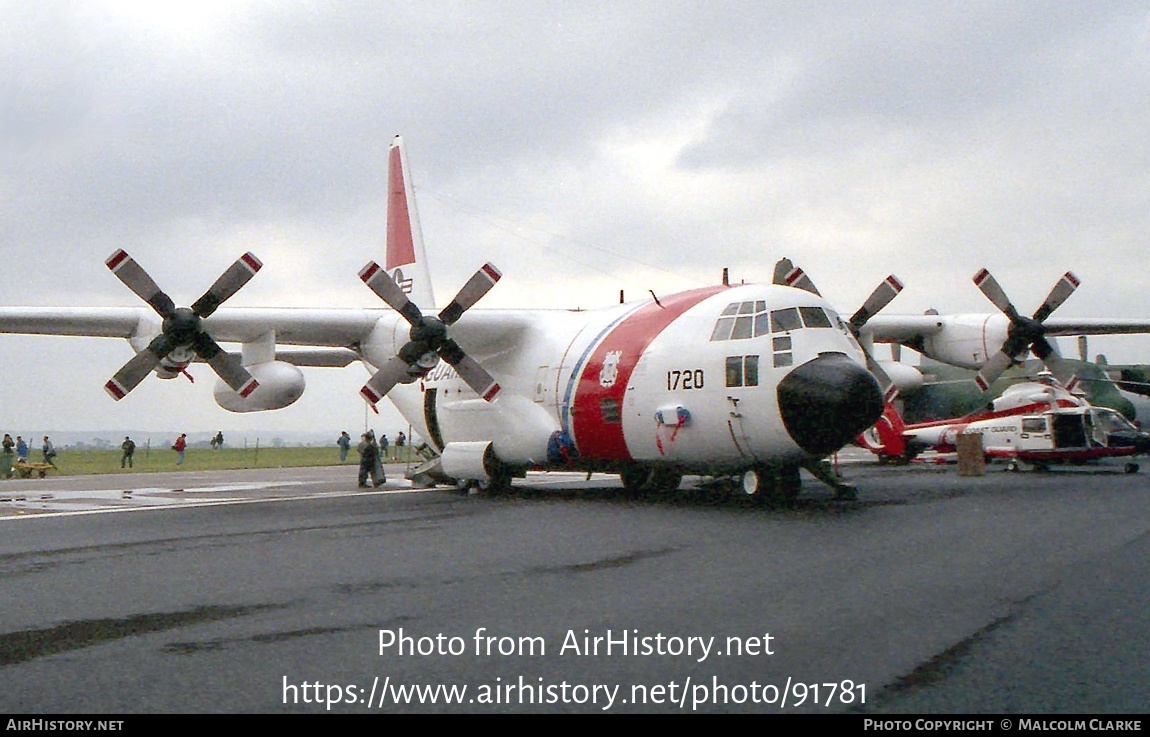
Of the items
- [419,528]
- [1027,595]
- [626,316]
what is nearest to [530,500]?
[626,316]

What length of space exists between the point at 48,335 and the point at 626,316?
11020 millimetres

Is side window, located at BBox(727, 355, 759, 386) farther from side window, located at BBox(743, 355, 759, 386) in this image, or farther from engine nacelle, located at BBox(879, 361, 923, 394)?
engine nacelle, located at BBox(879, 361, 923, 394)

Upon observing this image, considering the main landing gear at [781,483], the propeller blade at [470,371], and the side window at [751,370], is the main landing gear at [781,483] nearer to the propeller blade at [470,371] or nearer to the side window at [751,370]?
the side window at [751,370]

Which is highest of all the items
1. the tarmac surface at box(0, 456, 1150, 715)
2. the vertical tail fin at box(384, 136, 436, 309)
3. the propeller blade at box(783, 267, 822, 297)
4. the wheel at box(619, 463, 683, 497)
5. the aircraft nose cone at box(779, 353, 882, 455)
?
the vertical tail fin at box(384, 136, 436, 309)

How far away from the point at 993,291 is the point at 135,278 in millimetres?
18102

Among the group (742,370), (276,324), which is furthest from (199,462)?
(742,370)

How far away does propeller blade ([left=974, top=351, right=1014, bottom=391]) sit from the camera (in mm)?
22513

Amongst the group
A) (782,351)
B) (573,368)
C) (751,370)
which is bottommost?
(751,370)

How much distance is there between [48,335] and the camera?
62.6 ft

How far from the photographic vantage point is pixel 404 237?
84.0ft

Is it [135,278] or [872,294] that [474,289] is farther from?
[872,294]

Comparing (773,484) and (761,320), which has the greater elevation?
(761,320)

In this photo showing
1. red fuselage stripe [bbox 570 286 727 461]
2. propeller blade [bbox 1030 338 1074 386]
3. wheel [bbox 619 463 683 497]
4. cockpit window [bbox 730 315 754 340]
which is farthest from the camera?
propeller blade [bbox 1030 338 1074 386]

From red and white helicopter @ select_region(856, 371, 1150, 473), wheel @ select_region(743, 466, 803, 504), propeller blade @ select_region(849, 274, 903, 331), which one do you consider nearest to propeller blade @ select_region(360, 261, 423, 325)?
wheel @ select_region(743, 466, 803, 504)
